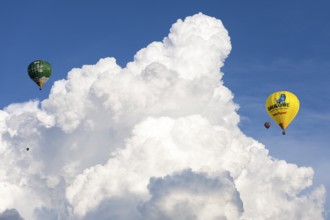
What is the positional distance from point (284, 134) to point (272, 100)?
1787 cm

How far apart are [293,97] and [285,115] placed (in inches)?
273

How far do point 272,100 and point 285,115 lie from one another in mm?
7350

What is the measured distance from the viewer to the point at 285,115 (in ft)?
639

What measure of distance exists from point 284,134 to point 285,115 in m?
11.6

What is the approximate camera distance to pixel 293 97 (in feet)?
649

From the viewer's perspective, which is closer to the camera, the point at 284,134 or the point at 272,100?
the point at 284,134

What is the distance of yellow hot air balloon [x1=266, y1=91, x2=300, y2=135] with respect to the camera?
19475cm

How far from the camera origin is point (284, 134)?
184875 millimetres

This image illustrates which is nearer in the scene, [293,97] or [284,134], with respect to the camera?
[284,134]

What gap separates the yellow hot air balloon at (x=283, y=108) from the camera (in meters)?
A: 195

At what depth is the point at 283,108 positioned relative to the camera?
19575 cm

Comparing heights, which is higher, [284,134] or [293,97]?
[293,97]

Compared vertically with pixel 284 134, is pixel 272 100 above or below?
above
